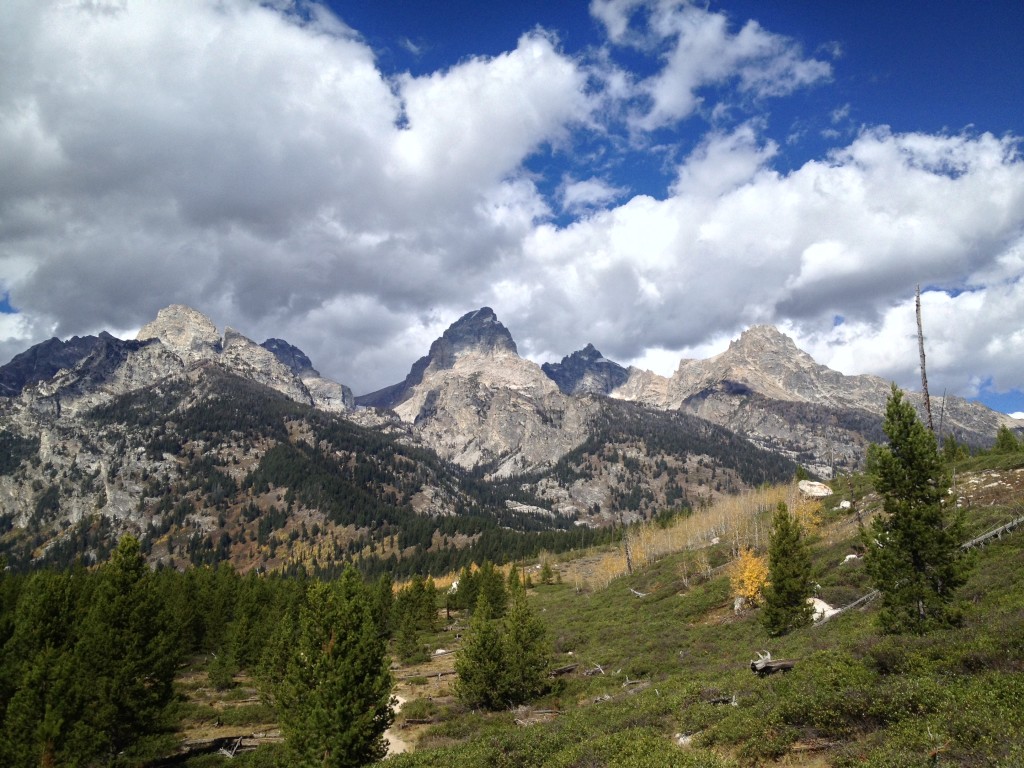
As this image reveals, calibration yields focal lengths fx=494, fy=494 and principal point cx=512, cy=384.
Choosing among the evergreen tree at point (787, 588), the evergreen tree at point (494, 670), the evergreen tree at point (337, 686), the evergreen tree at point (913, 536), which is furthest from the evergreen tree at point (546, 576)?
the evergreen tree at point (913, 536)

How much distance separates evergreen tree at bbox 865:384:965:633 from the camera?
78.1ft

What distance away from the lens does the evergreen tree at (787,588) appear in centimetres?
3800

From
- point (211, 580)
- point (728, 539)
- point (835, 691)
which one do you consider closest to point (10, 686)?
point (835, 691)

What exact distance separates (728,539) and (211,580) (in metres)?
97.0

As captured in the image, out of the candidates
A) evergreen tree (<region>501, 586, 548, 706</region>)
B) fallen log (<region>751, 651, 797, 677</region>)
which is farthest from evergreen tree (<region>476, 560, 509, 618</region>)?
fallen log (<region>751, 651, 797, 677</region>)

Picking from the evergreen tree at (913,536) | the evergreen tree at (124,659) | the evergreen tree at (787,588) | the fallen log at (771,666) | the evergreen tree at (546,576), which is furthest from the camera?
the evergreen tree at (546,576)

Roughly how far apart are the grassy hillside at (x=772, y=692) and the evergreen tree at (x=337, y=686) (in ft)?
10.5

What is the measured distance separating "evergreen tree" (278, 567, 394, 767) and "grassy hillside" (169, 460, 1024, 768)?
319 cm

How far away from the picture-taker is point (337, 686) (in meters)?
23.1

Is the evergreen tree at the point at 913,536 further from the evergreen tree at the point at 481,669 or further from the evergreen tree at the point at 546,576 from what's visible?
the evergreen tree at the point at 546,576

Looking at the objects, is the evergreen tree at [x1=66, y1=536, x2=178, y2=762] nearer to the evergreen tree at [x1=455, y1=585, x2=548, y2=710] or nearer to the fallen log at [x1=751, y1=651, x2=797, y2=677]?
the evergreen tree at [x1=455, y1=585, x2=548, y2=710]

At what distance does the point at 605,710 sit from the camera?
82.3ft

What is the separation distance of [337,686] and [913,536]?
28674 millimetres

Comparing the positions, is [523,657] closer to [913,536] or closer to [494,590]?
[913,536]
